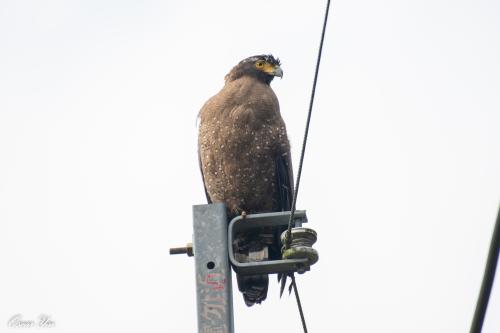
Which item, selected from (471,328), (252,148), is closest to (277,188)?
(252,148)

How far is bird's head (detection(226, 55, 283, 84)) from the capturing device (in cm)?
866

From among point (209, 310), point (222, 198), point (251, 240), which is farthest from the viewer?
point (222, 198)

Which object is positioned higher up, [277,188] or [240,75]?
[240,75]

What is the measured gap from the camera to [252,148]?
7.67 meters

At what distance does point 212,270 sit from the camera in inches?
150

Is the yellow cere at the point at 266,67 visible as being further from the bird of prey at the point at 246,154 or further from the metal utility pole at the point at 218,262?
the metal utility pole at the point at 218,262

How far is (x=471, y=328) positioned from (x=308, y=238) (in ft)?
7.09

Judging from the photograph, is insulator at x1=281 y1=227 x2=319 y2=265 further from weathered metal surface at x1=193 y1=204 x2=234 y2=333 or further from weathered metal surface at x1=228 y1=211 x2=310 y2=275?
weathered metal surface at x1=193 y1=204 x2=234 y2=333

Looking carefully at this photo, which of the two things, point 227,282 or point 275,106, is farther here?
point 275,106

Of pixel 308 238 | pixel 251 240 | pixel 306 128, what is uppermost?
pixel 306 128

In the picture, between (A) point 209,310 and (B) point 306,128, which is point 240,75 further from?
(A) point 209,310

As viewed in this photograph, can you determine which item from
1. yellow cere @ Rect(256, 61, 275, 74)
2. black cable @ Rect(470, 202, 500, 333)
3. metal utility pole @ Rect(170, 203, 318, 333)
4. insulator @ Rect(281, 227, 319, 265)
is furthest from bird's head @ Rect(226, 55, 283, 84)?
black cable @ Rect(470, 202, 500, 333)

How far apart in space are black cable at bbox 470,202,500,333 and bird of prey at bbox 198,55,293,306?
529 centimetres

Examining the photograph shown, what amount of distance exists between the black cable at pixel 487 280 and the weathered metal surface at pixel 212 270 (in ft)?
5.58
